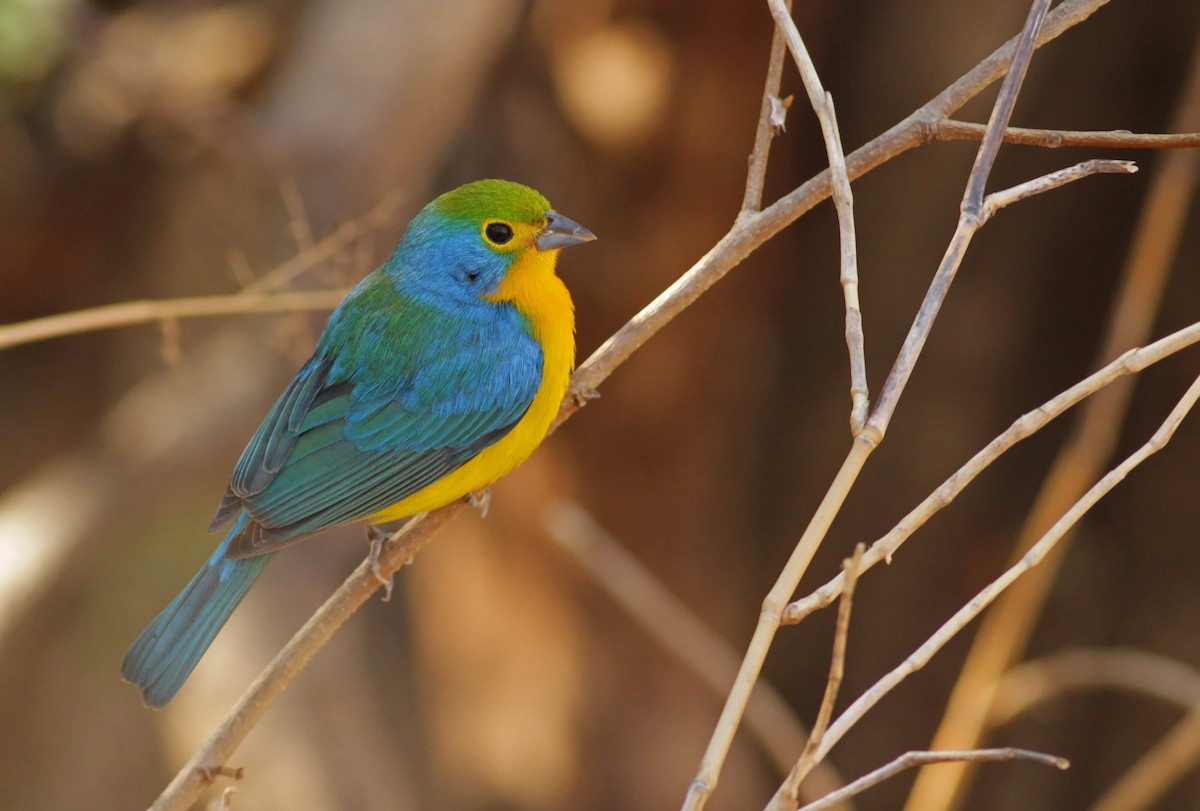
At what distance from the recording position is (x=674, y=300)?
2.59m

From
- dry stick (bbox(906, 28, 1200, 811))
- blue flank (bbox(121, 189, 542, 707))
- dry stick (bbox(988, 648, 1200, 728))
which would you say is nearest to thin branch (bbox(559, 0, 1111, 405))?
blue flank (bbox(121, 189, 542, 707))

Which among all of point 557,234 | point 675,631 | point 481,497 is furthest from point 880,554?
point 675,631

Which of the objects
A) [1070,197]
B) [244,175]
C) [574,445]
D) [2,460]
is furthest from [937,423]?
[2,460]

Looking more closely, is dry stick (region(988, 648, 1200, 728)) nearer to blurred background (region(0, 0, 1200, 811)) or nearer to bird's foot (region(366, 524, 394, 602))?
blurred background (region(0, 0, 1200, 811))

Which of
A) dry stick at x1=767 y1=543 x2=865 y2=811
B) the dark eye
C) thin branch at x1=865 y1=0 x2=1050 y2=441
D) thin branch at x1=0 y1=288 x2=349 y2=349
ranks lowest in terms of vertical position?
dry stick at x1=767 y1=543 x2=865 y2=811

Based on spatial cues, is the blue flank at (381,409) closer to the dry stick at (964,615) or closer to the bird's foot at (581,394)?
the bird's foot at (581,394)

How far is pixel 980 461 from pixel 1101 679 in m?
1.87

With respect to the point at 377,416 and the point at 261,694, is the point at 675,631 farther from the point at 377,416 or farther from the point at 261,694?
the point at 261,694

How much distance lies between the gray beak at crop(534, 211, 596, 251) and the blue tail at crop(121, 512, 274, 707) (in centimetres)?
107

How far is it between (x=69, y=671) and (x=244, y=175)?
256cm

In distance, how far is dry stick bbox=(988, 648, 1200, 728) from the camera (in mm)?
3283

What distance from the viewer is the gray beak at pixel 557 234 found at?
343 centimetres

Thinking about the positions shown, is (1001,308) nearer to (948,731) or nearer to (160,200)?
(948,731)

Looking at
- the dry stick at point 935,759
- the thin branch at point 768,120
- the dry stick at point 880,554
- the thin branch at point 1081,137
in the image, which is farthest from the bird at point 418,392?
the dry stick at point 935,759
